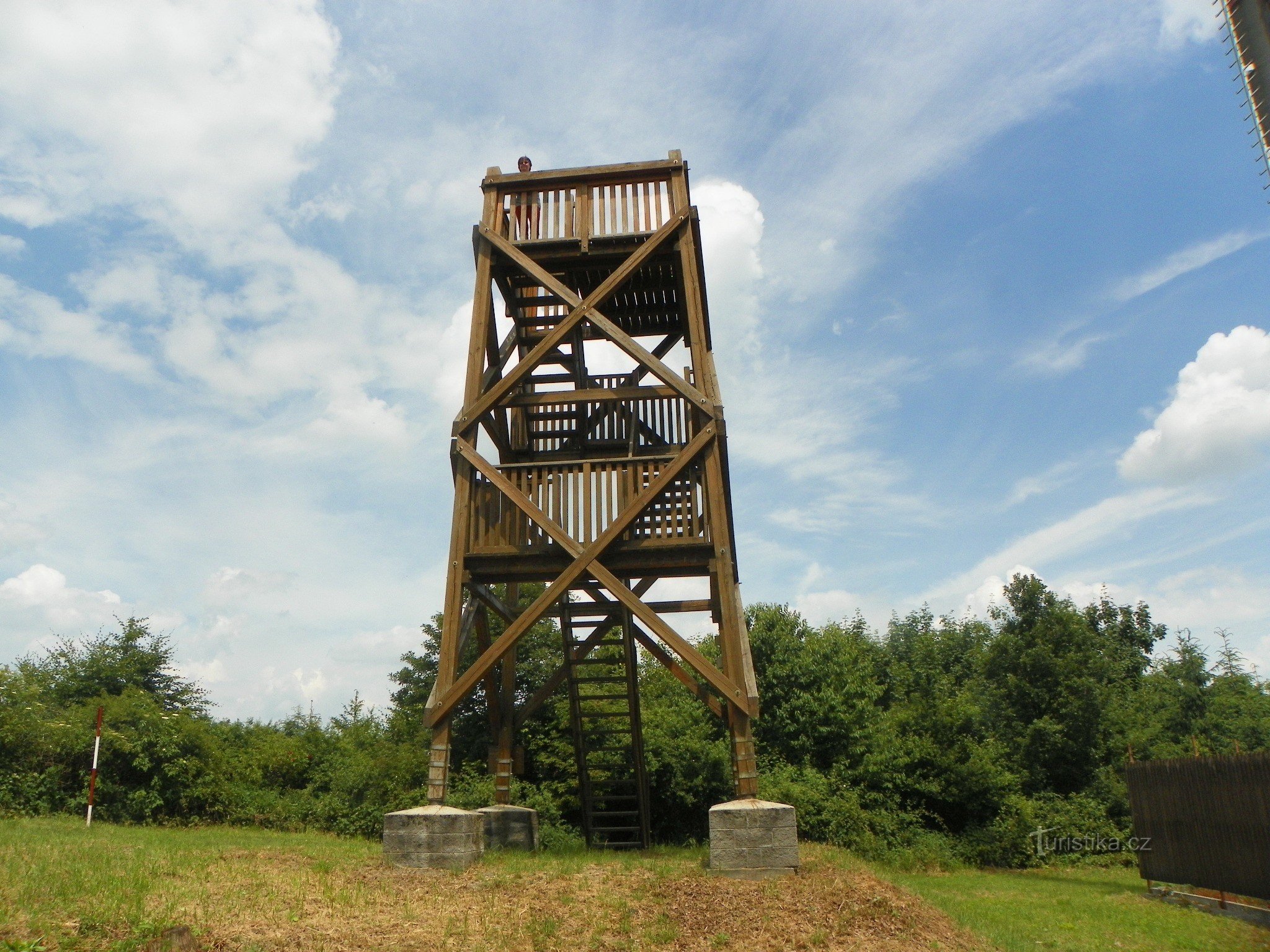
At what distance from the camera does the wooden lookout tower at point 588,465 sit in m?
10.1

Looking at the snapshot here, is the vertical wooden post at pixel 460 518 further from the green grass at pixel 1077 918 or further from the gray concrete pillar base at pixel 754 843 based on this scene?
the green grass at pixel 1077 918

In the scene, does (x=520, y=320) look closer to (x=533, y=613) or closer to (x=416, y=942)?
(x=533, y=613)

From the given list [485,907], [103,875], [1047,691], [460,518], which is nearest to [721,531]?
[460,518]

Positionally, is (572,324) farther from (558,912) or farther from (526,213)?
(558,912)

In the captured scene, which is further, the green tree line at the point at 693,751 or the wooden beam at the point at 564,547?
the green tree line at the point at 693,751

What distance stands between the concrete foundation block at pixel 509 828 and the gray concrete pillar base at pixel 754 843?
12.5 feet

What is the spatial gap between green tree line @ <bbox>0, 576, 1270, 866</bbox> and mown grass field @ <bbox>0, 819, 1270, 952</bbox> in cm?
513

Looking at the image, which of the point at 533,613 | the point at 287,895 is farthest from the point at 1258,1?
the point at 287,895

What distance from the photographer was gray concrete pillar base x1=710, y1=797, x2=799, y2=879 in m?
8.58

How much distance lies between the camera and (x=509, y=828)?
11602mm

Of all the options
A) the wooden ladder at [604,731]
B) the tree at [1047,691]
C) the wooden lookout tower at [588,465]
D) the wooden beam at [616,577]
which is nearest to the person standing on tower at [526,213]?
the wooden lookout tower at [588,465]

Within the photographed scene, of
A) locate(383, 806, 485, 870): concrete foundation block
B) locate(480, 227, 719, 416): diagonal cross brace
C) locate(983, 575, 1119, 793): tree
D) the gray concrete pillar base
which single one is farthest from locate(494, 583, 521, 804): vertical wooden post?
locate(983, 575, 1119, 793): tree

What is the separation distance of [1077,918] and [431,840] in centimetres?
863

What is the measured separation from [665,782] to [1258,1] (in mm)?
15027
